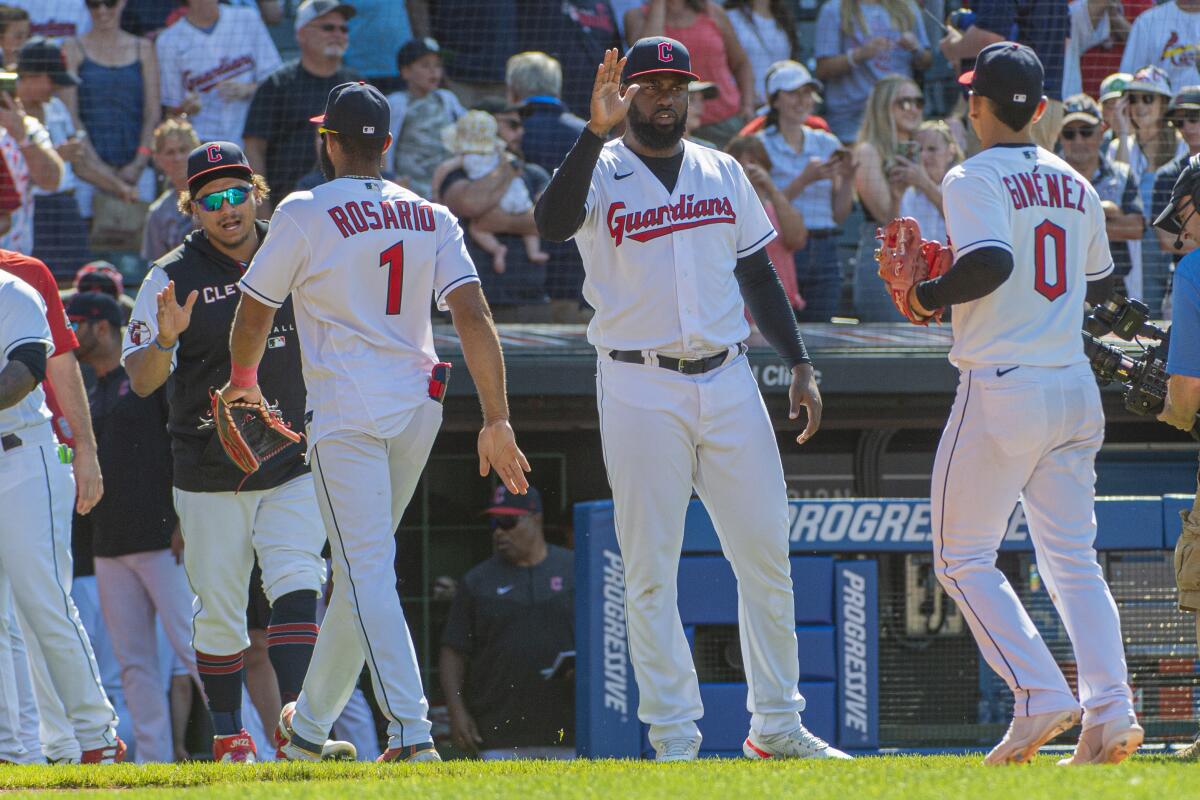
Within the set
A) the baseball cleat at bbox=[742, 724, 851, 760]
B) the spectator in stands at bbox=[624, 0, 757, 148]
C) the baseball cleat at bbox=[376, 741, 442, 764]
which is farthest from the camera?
the spectator in stands at bbox=[624, 0, 757, 148]

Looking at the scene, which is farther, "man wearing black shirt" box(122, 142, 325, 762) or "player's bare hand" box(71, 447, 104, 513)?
"player's bare hand" box(71, 447, 104, 513)

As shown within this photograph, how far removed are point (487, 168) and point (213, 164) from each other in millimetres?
3271

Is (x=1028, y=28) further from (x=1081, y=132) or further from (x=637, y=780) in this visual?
(x=637, y=780)

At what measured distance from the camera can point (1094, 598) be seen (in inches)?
162

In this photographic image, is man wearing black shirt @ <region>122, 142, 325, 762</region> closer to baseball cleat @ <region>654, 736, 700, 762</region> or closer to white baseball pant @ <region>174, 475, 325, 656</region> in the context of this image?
white baseball pant @ <region>174, 475, 325, 656</region>

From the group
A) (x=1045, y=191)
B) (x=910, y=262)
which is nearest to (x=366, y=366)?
(x=910, y=262)

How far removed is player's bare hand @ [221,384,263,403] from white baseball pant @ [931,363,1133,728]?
1.99 meters

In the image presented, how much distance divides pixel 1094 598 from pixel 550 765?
1.59 meters

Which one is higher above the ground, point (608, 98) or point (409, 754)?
point (608, 98)

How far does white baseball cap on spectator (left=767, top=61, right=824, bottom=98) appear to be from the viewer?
8.80 metres

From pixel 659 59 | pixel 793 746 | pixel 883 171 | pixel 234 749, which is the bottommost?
pixel 234 749

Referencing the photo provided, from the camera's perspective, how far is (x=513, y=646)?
25.0 feet

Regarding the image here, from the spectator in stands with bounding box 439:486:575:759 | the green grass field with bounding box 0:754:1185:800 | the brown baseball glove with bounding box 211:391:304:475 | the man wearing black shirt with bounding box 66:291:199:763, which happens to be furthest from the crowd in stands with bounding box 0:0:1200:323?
the green grass field with bounding box 0:754:1185:800

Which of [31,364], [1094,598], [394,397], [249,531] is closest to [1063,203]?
[1094,598]
